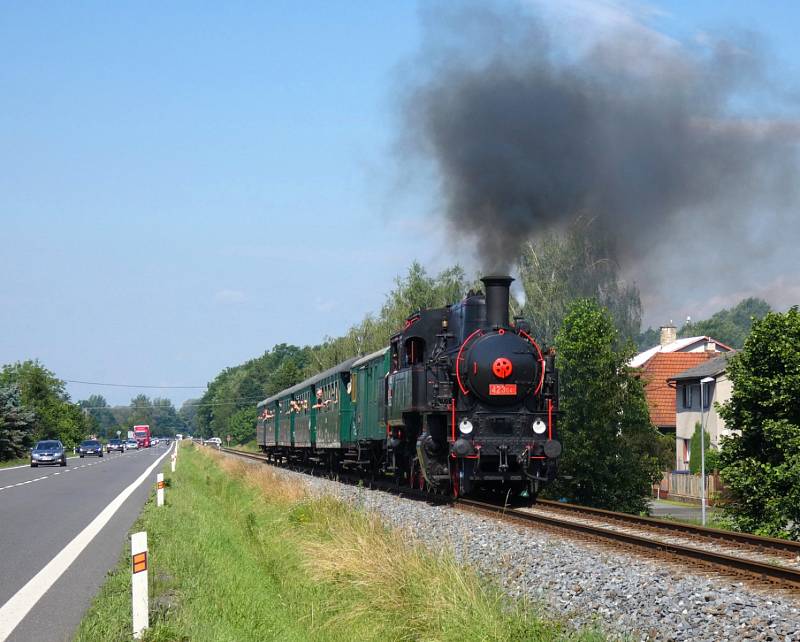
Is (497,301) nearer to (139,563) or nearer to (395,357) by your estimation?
(395,357)

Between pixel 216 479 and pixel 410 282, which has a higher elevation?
pixel 410 282

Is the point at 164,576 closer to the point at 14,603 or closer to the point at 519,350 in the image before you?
the point at 14,603

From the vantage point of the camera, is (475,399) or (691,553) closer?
(691,553)

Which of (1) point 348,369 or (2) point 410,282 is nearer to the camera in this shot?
(1) point 348,369

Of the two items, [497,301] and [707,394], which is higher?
[497,301]

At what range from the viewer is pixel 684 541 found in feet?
47.3

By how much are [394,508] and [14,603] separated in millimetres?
10231

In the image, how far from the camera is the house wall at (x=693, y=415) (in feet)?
165

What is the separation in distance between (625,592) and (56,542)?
1008 centimetres

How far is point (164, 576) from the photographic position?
11.7 meters

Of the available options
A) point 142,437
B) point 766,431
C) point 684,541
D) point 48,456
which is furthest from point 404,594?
point 142,437

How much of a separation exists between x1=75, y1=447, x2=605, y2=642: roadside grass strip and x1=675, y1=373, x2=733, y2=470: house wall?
121 ft

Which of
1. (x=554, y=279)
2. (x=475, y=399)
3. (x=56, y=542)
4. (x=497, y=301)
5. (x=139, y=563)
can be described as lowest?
(x=56, y=542)

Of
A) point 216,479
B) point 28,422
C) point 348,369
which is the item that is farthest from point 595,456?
point 28,422
